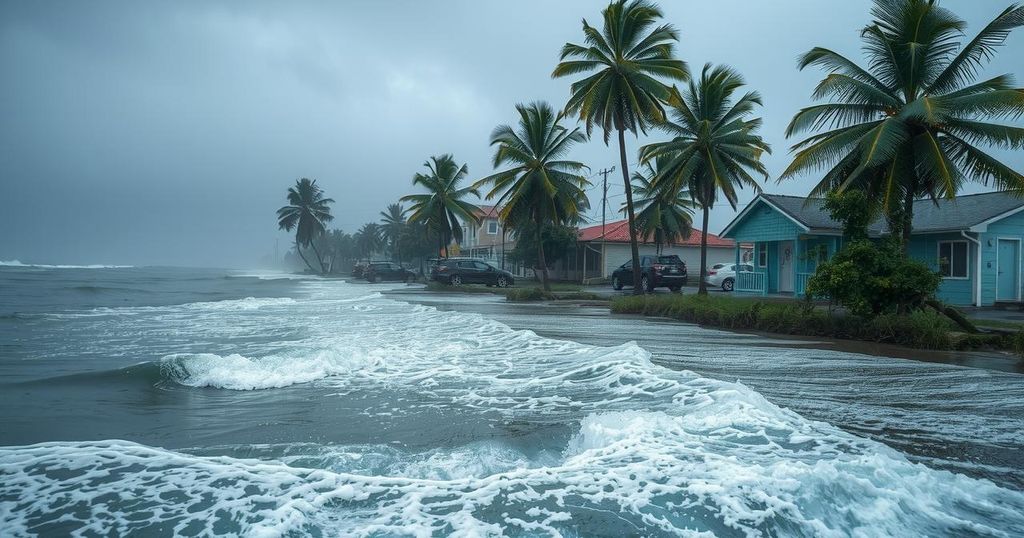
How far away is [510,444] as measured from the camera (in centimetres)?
518

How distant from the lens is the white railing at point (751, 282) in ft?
76.8

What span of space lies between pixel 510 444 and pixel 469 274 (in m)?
29.6

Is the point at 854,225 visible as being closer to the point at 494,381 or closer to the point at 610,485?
the point at 494,381

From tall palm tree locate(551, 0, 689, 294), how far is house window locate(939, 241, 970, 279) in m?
9.28

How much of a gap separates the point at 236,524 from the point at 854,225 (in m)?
12.5

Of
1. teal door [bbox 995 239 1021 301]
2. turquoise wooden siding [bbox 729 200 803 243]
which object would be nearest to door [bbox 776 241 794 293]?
turquoise wooden siding [bbox 729 200 803 243]

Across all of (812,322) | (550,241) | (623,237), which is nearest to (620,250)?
(623,237)

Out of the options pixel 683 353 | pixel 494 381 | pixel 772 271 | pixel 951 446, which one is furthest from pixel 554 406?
pixel 772 271

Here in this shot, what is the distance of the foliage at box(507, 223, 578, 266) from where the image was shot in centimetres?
3834

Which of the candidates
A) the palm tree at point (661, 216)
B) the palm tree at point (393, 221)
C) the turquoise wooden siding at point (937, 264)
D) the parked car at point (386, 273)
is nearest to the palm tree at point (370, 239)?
the palm tree at point (393, 221)

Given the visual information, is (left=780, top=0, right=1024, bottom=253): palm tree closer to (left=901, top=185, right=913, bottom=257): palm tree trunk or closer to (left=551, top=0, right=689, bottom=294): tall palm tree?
(left=901, top=185, right=913, bottom=257): palm tree trunk

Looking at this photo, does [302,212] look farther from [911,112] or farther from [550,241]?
[911,112]

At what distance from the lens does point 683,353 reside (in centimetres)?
990

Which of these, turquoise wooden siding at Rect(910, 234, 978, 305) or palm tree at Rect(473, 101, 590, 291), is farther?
palm tree at Rect(473, 101, 590, 291)
